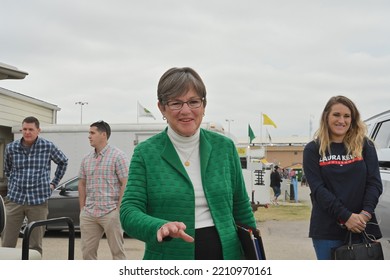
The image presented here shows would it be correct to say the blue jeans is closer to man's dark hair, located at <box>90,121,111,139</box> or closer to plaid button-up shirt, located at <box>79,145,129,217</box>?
plaid button-up shirt, located at <box>79,145,129,217</box>

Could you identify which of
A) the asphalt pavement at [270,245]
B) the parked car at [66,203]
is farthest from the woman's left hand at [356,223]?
the parked car at [66,203]

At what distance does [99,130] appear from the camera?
12.6 feet

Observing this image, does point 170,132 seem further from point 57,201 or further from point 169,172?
point 57,201

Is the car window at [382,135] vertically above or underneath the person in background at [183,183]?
above

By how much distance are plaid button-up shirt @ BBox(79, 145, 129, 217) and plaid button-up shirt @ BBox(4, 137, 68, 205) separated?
338 millimetres

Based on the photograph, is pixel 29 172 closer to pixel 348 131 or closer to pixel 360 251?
pixel 348 131

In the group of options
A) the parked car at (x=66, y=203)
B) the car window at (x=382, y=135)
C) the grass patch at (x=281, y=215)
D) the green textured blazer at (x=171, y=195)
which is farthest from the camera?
the grass patch at (x=281, y=215)

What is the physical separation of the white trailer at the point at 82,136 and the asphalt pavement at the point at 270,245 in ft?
4.60

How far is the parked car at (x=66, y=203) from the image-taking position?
22.7 ft

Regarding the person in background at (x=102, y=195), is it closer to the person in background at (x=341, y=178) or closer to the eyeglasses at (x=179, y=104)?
the person in background at (x=341, y=178)

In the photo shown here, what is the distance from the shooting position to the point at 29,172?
383 centimetres

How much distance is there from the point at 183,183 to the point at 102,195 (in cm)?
231

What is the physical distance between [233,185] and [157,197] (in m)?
0.29

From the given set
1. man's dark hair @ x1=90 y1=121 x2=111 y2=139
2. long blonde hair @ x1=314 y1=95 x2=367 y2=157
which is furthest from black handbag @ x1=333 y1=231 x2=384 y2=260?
man's dark hair @ x1=90 y1=121 x2=111 y2=139
